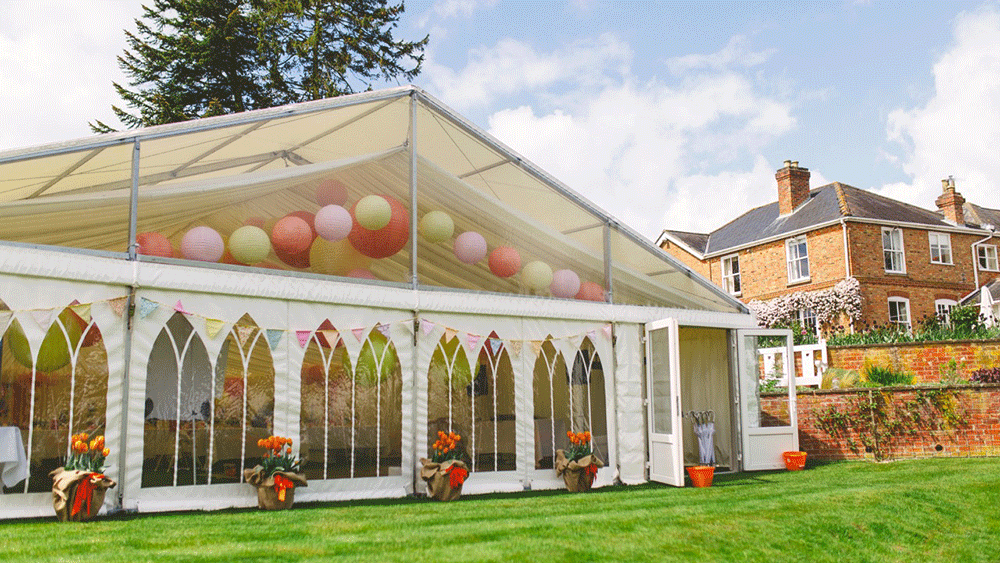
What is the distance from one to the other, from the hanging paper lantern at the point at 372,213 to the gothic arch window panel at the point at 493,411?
1.66 m

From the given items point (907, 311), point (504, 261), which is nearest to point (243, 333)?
point (504, 261)

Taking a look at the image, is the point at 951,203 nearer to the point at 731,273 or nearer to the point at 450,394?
the point at 731,273

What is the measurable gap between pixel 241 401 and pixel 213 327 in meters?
0.69

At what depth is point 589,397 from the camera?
8.88 meters

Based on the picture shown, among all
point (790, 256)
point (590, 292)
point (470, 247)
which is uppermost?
point (790, 256)

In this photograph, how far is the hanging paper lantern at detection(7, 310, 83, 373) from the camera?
6070 millimetres

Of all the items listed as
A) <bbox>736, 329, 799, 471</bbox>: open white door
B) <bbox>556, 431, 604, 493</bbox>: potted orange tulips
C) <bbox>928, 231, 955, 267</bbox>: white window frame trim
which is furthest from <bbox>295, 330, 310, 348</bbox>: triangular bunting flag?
<bbox>928, 231, 955, 267</bbox>: white window frame trim

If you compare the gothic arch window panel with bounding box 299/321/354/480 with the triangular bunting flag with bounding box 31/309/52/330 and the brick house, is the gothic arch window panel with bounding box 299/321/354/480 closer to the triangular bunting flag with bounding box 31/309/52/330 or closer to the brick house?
the triangular bunting flag with bounding box 31/309/52/330

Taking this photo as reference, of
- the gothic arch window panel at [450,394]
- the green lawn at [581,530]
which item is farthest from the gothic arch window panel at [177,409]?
the gothic arch window panel at [450,394]

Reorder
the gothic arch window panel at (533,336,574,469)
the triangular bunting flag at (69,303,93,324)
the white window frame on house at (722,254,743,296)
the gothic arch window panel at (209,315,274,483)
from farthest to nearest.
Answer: the white window frame on house at (722,254,743,296) → the gothic arch window panel at (533,336,574,469) → the gothic arch window panel at (209,315,274,483) → the triangular bunting flag at (69,303,93,324)

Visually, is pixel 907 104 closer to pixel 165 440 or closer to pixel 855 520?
pixel 855 520

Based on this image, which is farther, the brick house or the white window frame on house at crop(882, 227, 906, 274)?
the white window frame on house at crop(882, 227, 906, 274)

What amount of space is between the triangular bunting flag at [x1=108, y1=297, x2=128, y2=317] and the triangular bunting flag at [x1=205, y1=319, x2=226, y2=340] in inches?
26.0

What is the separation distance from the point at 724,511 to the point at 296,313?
4125 mm
